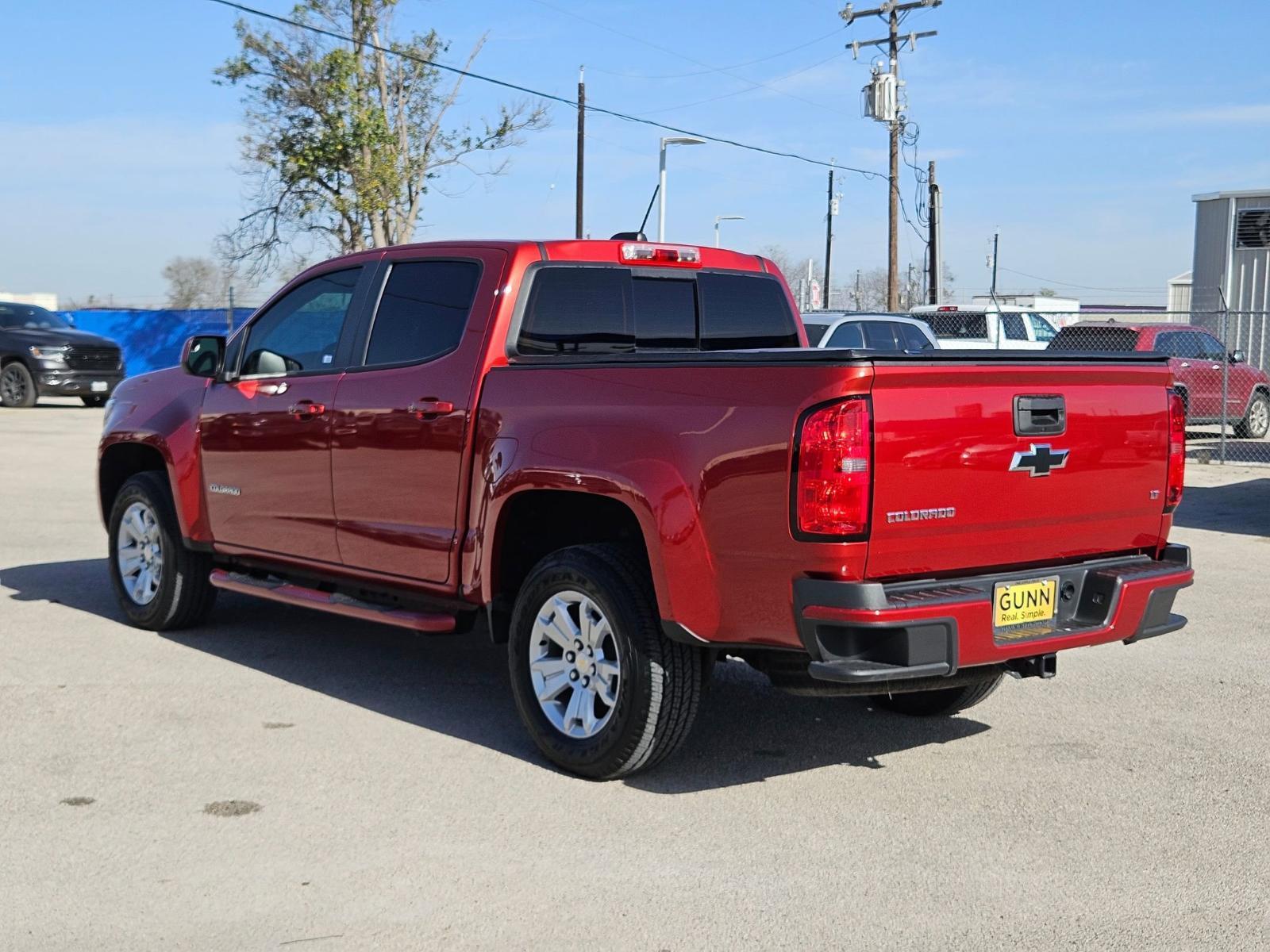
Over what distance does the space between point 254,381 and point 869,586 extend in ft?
12.0

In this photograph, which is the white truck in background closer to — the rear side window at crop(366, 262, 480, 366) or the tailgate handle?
the rear side window at crop(366, 262, 480, 366)

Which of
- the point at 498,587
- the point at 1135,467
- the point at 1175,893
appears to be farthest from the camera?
the point at 498,587

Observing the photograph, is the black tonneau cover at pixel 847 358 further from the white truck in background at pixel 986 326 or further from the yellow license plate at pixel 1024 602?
the white truck in background at pixel 986 326

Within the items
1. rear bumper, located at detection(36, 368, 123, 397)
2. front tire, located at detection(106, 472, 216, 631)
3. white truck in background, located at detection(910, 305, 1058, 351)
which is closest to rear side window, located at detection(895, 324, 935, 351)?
white truck in background, located at detection(910, 305, 1058, 351)

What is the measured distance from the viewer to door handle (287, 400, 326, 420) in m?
6.50

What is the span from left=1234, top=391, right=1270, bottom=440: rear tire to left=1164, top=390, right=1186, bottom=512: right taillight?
54.1 ft

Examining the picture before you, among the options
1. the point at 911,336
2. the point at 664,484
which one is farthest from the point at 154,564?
the point at 911,336

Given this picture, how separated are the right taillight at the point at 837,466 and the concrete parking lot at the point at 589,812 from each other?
1.04m

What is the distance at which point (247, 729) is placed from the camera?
5.84 meters

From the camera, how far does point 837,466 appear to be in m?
4.40

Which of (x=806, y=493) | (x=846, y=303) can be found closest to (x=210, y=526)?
(x=806, y=493)

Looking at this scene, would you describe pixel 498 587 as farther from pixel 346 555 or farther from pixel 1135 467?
pixel 1135 467

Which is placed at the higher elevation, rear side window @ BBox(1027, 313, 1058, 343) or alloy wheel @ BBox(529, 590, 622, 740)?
rear side window @ BBox(1027, 313, 1058, 343)

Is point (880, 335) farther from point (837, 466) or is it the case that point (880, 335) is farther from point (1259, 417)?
point (837, 466)
